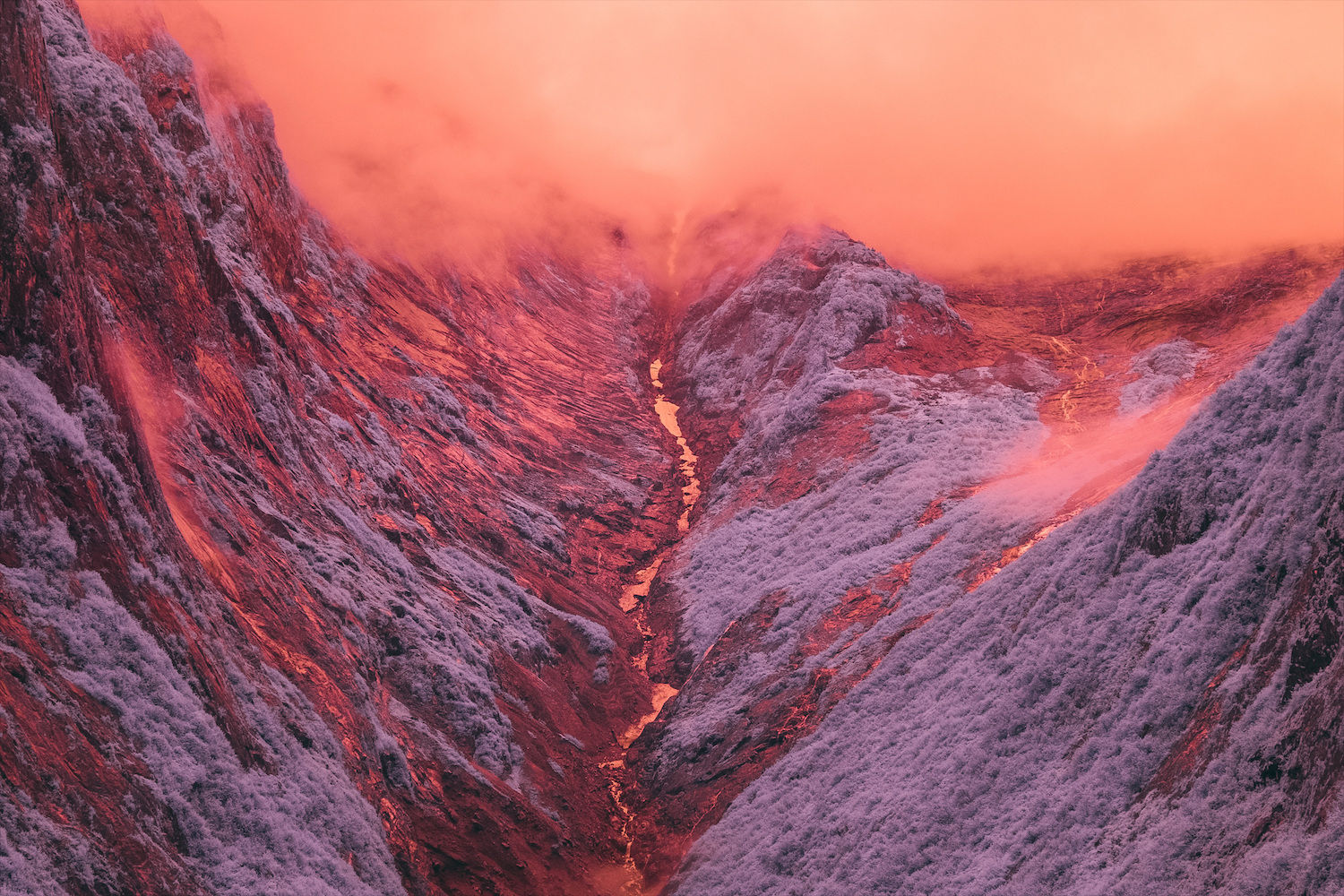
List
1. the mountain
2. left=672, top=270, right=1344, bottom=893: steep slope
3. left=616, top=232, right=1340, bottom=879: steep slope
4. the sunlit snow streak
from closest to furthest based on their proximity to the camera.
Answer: left=672, top=270, right=1344, bottom=893: steep slope, the mountain, left=616, top=232, right=1340, bottom=879: steep slope, the sunlit snow streak

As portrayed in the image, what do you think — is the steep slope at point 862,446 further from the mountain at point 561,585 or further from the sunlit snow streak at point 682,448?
the sunlit snow streak at point 682,448

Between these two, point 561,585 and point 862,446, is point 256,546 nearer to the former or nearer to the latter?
point 561,585

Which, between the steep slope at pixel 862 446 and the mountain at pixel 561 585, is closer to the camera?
the mountain at pixel 561 585

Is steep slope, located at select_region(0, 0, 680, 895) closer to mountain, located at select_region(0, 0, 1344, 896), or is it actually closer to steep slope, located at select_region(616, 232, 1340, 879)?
mountain, located at select_region(0, 0, 1344, 896)

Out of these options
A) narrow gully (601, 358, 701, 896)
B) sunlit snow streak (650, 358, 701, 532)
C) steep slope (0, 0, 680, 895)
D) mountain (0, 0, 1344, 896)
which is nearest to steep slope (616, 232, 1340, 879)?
mountain (0, 0, 1344, 896)

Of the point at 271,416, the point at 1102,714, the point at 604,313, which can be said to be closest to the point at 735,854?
the point at 1102,714

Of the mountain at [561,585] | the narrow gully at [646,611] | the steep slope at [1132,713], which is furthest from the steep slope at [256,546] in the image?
the steep slope at [1132,713]

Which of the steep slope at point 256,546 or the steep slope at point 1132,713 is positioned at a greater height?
the steep slope at point 256,546

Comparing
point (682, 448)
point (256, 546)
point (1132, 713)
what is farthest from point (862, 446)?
point (256, 546)
